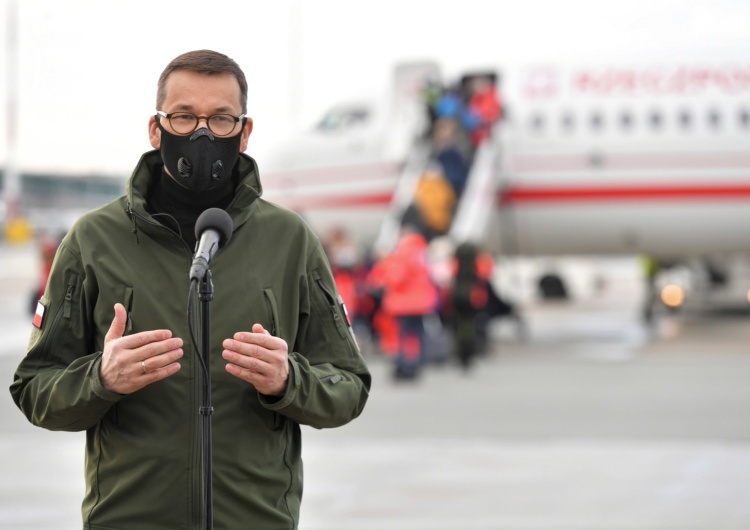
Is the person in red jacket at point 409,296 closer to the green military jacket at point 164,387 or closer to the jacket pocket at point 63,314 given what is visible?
the green military jacket at point 164,387

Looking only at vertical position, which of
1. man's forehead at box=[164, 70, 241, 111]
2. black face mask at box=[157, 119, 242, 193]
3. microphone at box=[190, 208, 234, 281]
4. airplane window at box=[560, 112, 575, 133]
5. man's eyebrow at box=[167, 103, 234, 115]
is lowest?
airplane window at box=[560, 112, 575, 133]

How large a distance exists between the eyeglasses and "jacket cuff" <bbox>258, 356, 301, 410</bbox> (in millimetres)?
543

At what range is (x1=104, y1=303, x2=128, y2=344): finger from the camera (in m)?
2.54

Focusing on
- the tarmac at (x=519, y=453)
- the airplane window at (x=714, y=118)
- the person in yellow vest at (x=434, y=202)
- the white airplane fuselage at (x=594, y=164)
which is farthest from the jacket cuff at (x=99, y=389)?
the airplane window at (x=714, y=118)

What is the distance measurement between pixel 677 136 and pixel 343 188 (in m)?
4.75

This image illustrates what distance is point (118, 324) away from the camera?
254 cm

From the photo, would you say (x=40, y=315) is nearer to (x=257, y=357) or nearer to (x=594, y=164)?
(x=257, y=357)

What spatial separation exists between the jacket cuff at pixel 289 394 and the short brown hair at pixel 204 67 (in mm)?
620

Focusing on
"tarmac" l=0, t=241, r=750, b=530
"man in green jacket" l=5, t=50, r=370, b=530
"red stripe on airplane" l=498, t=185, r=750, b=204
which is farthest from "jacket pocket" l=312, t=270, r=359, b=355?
"red stripe on airplane" l=498, t=185, r=750, b=204

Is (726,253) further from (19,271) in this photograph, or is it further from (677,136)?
(19,271)

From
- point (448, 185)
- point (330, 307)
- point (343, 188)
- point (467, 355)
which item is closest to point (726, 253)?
point (448, 185)

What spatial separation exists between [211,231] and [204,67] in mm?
425

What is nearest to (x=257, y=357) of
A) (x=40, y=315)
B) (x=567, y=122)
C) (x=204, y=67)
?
(x=40, y=315)

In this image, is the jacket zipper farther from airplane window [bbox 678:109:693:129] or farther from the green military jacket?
airplane window [bbox 678:109:693:129]
